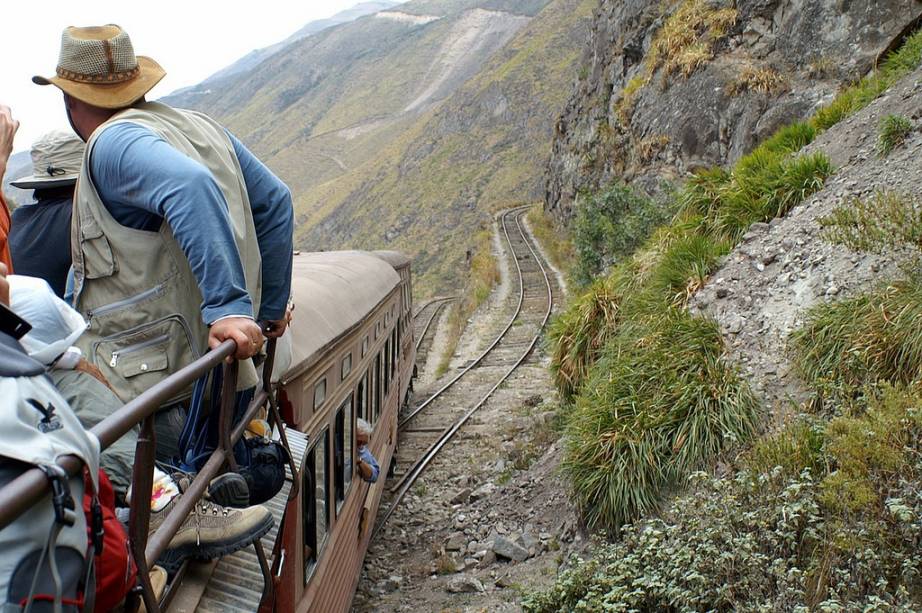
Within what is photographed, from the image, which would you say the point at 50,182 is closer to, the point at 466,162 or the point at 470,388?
the point at 470,388

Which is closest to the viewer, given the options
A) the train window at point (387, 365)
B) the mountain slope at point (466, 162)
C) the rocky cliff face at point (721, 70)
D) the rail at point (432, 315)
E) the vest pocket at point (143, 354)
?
the vest pocket at point (143, 354)

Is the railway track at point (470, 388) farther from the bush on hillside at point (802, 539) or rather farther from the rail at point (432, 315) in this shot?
the bush on hillside at point (802, 539)

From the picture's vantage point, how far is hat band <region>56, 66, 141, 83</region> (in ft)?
7.68

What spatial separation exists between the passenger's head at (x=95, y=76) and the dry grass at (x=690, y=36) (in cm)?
1691

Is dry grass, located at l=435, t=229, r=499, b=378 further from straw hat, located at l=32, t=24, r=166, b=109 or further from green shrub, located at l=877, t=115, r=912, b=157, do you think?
straw hat, located at l=32, t=24, r=166, b=109

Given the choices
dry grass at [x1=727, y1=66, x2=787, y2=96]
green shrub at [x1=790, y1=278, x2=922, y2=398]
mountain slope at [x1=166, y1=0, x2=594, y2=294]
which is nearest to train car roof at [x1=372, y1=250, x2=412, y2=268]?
green shrub at [x1=790, y1=278, x2=922, y2=398]

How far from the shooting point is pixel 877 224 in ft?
19.9

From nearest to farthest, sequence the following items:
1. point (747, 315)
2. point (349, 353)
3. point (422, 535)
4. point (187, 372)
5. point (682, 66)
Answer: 1. point (187, 372)
2. point (349, 353)
3. point (747, 315)
4. point (422, 535)
5. point (682, 66)

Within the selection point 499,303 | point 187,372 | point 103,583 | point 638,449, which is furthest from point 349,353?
point 499,303

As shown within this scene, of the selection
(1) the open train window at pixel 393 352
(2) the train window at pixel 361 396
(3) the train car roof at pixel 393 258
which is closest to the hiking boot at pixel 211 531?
(2) the train window at pixel 361 396

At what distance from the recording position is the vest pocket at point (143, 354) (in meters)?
2.21

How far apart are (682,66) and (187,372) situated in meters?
18.4

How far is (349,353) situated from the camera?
18.6ft

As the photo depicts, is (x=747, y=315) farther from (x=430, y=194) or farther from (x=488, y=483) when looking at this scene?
(x=430, y=194)
